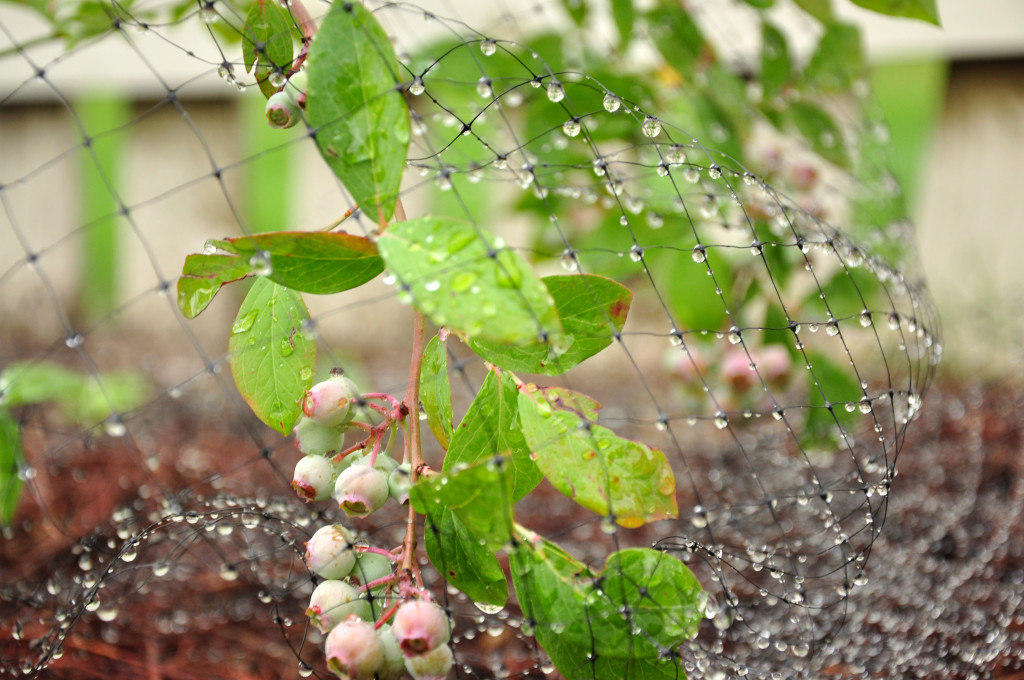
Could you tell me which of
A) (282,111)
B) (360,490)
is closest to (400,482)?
(360,490)

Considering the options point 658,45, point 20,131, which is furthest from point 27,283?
point 658,45

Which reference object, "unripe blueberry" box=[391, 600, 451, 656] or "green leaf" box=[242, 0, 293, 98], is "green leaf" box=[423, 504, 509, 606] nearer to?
"unripe blueberry" box=[391, 600, 451, 656]

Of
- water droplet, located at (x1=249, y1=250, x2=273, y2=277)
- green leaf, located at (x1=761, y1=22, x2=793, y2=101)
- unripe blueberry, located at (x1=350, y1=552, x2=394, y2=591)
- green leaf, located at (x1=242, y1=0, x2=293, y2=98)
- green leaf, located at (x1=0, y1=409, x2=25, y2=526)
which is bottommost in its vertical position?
green leaf, located at (x1=0, y1=409, x2=25, y2=526)

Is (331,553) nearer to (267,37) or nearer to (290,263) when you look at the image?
(290,263)

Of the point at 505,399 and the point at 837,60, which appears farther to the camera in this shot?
the point at 837,60

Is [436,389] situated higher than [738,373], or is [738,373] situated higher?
[436,389]

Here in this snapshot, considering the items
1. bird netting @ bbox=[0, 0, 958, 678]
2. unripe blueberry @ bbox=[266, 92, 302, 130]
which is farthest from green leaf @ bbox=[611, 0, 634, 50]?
unripe blueberry @ bbox=[266, 92, 302, 130]

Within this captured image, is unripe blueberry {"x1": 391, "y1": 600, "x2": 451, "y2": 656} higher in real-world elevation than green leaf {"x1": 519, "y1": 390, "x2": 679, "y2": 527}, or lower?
lower

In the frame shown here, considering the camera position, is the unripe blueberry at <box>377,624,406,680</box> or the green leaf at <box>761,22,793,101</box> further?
the green leaf at <box>761,22,793,101</box>
